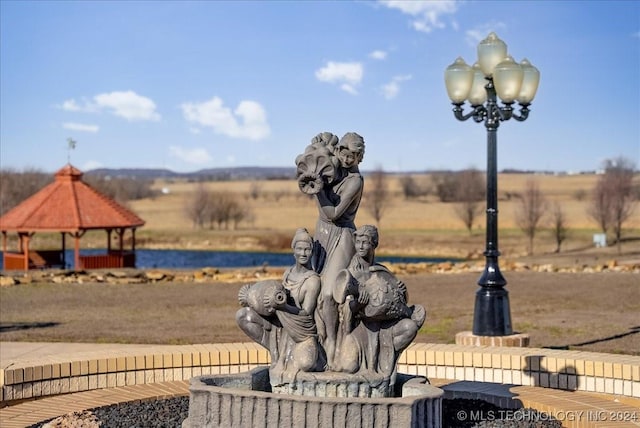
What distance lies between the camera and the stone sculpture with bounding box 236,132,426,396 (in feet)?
22.5

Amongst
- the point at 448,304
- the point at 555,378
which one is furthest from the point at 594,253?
the point at 555,378

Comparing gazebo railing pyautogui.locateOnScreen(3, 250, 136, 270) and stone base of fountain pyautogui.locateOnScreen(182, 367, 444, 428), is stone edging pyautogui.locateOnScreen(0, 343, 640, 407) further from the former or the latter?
gazebo railing pyautogui.locateOnScreen(3, 250, 136, 270)

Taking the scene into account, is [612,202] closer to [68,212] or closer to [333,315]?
[68,212]

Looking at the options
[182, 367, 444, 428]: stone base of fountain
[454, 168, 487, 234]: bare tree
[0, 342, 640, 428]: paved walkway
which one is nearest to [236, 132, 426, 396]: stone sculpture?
[182, 367, 444, 428]: stone base of fountain

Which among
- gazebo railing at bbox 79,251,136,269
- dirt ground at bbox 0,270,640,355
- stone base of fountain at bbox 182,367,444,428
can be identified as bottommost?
dirt ground at bbox 0,270,640,355

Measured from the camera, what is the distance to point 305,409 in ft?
20.9

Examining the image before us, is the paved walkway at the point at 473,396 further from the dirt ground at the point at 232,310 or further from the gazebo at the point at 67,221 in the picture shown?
the gazebo at the point at 67,221

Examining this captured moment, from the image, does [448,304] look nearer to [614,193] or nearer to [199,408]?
[199,408]

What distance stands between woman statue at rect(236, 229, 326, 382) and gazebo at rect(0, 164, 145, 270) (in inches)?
977

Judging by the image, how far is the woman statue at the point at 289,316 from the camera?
6.90 metres

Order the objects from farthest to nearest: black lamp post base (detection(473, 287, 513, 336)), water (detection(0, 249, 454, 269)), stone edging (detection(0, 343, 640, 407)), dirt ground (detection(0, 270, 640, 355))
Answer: water (detection(0, 249, 454, 269)), dirt ground (detection(0, 270, 640, 355)), black lamp post base (detection(473, 287, 513, 336)), stone edging (detection(0, 343, 640, 407))

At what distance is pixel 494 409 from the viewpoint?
7.96 m

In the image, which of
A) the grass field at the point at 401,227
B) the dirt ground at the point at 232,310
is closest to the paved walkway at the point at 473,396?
the dirt ground at the point at 232,310

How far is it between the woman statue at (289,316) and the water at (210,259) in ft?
111
